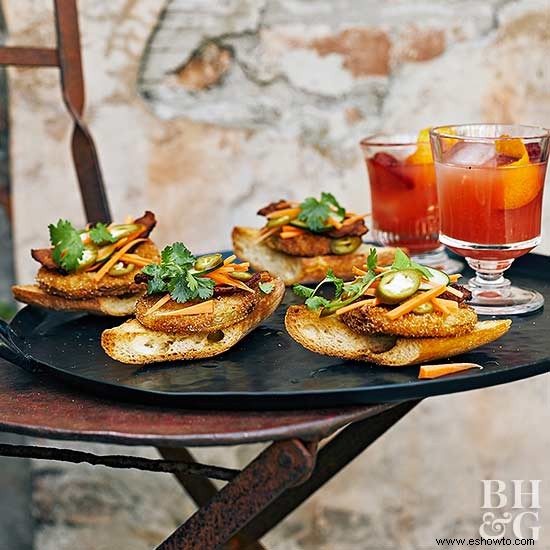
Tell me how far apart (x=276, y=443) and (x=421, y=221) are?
0.84 m

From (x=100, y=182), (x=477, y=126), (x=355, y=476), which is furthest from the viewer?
(x=355, y=476)

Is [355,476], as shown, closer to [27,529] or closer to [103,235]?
[27,529]

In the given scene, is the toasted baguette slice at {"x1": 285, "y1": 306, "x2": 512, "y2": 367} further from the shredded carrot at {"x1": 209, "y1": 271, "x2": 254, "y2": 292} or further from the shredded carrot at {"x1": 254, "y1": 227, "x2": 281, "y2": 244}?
the shredded carrot at {"x1": 254, "y1": 227, "x2": 281, "y2": 244}

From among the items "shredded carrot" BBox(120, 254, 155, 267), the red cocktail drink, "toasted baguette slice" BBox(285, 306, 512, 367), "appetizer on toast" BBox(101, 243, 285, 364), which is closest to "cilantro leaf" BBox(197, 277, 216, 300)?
"appetizer on toast" BBox(101, 243, 285, 364)

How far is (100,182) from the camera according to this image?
196 centimetres

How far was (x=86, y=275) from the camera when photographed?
1425 millimetres

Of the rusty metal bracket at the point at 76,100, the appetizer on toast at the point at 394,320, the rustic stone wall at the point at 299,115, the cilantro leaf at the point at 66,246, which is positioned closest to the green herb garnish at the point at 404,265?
the appetizer on toast at the point at 394,320

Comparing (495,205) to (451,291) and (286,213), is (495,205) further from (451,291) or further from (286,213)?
(286,213)

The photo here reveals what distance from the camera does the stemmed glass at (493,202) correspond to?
1.38 meters

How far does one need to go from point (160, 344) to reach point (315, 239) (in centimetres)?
47

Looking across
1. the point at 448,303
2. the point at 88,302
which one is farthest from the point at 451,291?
the point at 88,302

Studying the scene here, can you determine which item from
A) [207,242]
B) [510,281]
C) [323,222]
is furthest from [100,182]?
[510,281]

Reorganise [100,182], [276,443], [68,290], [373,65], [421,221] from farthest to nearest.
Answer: [373,65] < [100,182] < [421,221] < [68,290] < [276,443]

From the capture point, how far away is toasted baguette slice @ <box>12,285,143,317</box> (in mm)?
1427
